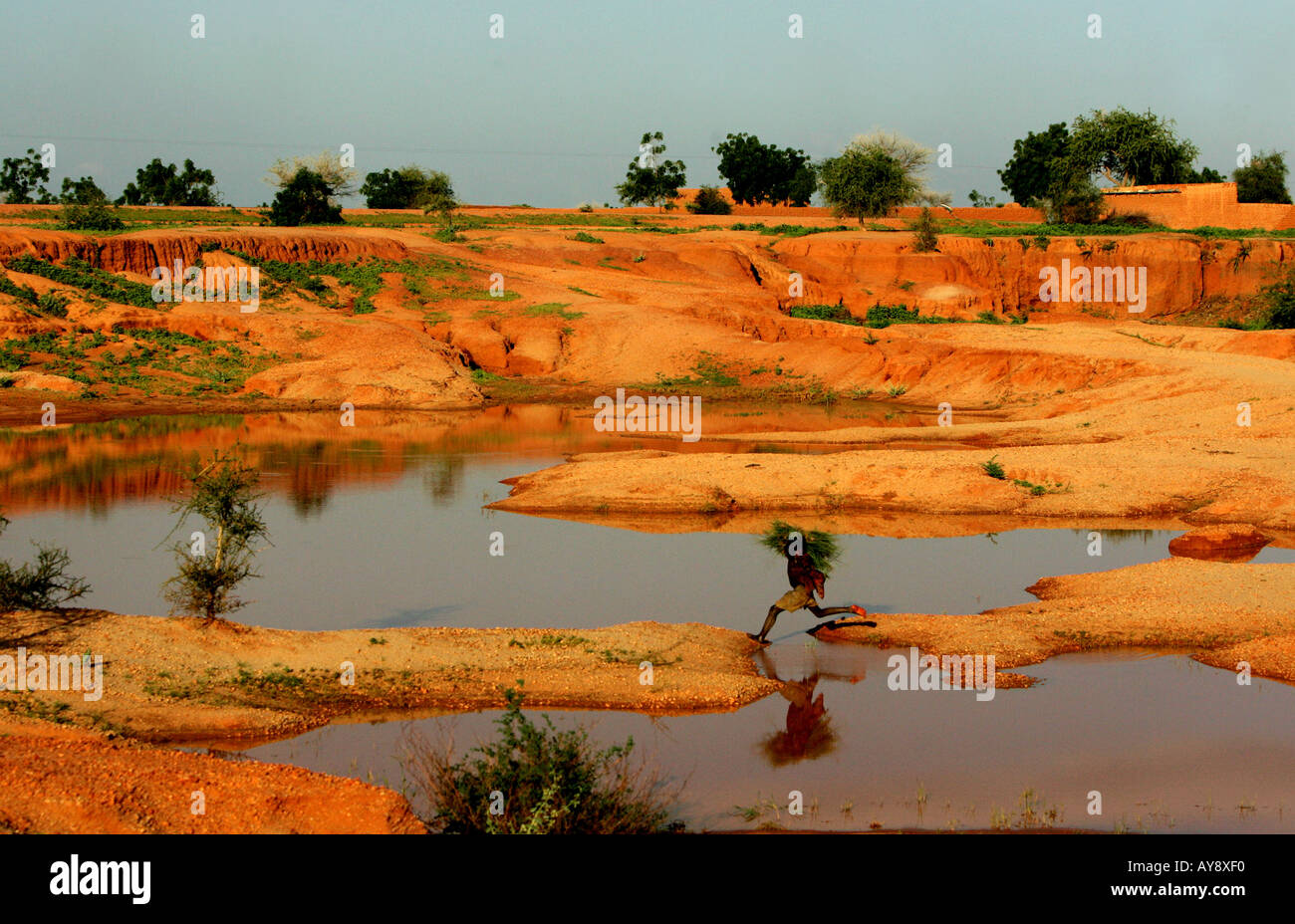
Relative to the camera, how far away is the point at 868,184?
2680 inches

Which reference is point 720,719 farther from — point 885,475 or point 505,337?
point 505,337

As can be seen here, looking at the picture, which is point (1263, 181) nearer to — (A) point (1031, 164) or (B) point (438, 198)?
(A) point (1031, 164)

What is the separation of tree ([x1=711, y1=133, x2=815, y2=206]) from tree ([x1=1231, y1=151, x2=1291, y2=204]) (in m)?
28.3

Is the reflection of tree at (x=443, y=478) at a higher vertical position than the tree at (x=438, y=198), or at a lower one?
lower

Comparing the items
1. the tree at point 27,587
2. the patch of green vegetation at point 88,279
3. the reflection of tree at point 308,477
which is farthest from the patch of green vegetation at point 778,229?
the tree at point 27,587

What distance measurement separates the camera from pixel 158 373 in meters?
39.4

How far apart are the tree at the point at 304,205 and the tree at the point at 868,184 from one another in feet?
82.6

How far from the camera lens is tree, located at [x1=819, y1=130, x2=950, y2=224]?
223 feet

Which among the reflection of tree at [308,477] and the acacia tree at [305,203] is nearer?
the reflection of tree at [308,477]

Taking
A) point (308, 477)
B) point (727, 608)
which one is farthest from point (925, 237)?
point (727, 608)

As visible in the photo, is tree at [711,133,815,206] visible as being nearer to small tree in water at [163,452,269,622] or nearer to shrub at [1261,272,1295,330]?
shrub at [1261,272,1295,330]

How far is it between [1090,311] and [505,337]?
26.7m

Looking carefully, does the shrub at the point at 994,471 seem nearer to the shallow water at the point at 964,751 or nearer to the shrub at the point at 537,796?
the shallow water at the point at 964,751

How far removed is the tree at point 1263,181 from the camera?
284 ft
